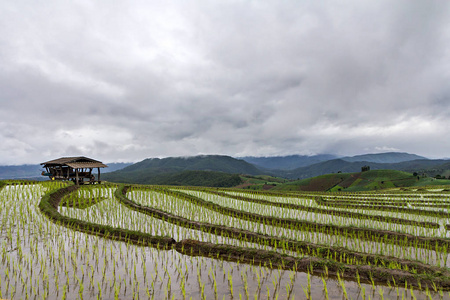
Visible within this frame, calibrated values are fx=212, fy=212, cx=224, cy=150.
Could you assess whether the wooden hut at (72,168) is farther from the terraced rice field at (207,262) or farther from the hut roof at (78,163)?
the terraced rice field at (207,262)

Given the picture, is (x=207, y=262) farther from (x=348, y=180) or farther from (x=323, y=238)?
(x=348, y=180)

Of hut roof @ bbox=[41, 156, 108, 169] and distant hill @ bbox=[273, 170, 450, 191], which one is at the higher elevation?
hut roof @ bbox=[41, 156, 108, 169]

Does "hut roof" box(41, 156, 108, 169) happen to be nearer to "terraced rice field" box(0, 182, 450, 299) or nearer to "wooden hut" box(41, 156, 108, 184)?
"wooden hut" box(41, 156, 108, 184)

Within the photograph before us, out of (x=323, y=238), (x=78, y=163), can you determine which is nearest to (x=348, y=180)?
(x=323, y=238)

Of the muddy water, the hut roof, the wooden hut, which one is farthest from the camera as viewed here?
the wooden hut

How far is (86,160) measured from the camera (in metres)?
26.1

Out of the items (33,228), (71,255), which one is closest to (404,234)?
(71,255)

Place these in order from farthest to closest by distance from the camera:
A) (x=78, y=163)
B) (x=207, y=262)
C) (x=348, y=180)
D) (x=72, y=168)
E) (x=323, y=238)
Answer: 1. (x=348, y=180)
2. (x=72, y=168)
3. (x=78, y=163)
4. (x=323, y=238)
5. (x=207, y=262)

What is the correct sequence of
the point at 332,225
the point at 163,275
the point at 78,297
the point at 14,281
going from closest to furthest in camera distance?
the point at 78,297, the point at 14,281, the point at 163,275, the point at 332,225

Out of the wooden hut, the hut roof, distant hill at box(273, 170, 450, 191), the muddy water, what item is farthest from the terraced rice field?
distant hill at box(273, 170, 450, 191)

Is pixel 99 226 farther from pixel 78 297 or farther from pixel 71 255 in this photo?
pixel 78 297

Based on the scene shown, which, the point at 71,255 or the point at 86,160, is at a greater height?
the point at 86,160

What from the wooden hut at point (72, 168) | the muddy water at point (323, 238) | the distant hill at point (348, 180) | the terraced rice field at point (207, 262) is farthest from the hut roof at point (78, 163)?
the distant hill at point (348, 180)

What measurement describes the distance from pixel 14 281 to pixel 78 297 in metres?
2.08
